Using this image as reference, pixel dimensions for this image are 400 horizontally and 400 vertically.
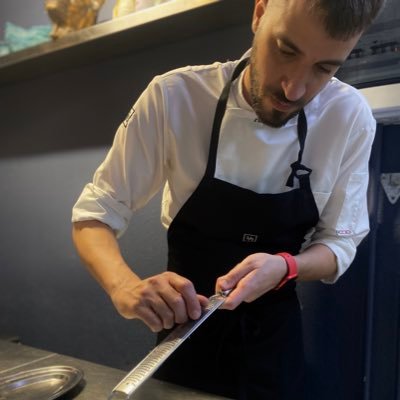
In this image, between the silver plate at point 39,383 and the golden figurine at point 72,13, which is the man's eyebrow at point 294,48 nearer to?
the silver plate at point 39,383

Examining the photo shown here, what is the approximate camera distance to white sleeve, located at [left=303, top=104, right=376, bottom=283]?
867 millimetres

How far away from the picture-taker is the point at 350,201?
87 centimetres

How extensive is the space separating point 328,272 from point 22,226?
4.73 feet

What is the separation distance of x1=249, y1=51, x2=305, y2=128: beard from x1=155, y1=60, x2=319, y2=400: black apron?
6 centimetres

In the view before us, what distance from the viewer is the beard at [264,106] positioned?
2.55 feet

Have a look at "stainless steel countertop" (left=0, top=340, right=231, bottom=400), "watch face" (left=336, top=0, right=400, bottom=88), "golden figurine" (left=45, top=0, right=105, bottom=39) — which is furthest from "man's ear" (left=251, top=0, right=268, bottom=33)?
"golden figurine" (left=45, top=0, right=105, bottom=39)

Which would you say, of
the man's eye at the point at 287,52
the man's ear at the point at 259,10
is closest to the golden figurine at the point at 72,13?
the man's ear at the point at 259,10

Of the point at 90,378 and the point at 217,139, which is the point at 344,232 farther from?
the point at 90,378

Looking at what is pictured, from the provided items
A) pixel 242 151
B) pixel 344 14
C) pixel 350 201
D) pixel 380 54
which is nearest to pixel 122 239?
pixel 242 151

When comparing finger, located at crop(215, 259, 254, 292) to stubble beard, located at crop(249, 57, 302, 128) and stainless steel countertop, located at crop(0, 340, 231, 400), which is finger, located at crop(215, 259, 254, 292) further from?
stubble beard, located at crop(249, 57, 302, 128)

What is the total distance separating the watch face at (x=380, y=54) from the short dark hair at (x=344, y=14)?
37cm

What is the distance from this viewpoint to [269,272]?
0.74 meters

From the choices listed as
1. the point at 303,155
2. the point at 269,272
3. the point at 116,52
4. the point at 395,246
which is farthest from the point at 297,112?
the point at 116,52

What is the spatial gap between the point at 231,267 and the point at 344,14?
0.48m
